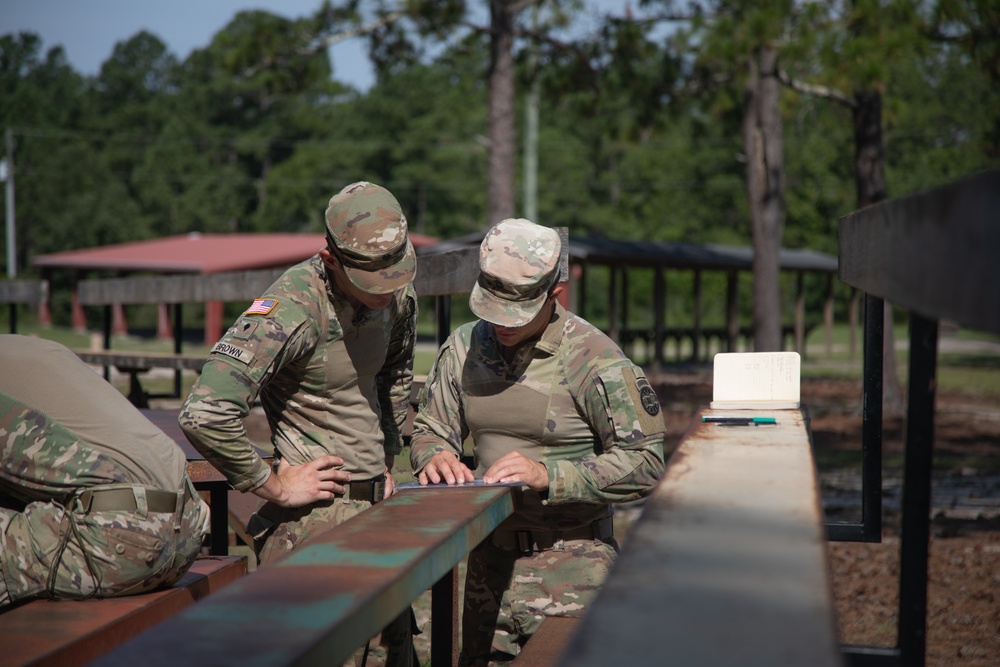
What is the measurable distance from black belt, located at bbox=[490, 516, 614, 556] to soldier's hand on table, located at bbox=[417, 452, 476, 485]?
0.29 metres

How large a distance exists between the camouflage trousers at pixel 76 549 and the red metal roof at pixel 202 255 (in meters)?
27.2

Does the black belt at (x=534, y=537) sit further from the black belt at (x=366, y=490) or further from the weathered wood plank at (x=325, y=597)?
the weathered wood plank at (x=325, y=597)

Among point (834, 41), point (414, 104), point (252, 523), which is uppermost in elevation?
point (414, 104)

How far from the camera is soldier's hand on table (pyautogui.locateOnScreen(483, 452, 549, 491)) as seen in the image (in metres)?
2.82

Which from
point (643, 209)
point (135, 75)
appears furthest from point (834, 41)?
point (135, 75)

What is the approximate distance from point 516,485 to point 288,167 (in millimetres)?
57599

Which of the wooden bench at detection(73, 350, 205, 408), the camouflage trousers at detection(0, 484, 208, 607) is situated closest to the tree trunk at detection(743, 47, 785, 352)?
the wooden bench at detection(73, 350, 205, 408)

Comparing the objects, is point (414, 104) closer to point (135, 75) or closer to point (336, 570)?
point (135, 75)

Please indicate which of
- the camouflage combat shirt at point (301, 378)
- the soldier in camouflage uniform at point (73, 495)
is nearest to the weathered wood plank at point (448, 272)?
the camouflage combat shirt at point (301, 378)

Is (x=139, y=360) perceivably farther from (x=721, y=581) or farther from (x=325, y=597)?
(x=721, y=581)

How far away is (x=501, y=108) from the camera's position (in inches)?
588

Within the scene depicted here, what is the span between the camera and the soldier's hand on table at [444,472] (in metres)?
2.89

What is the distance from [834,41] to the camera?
10883 mm

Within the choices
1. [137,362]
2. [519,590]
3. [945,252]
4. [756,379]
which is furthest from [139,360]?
[945,252]
